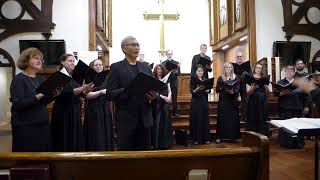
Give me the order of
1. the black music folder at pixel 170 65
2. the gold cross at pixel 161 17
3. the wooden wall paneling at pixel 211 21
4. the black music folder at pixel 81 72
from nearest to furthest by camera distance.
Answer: the black music folder at pixel 81 72, the black music folder at pixel 170 65, the wooden wall paneling at pixel 211 21, the gold cross at pixel 161 17

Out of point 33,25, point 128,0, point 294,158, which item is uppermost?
point 128,0

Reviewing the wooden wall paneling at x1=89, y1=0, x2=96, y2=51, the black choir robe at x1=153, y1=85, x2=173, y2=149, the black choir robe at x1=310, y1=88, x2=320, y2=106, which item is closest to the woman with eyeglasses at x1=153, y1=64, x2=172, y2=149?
the black choir robe at x1=153, y1=85, x2=173, y2=149

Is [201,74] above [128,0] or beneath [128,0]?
beneath

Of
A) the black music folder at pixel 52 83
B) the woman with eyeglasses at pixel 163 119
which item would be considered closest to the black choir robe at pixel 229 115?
the woman with eyeglasses at pixel 163 119

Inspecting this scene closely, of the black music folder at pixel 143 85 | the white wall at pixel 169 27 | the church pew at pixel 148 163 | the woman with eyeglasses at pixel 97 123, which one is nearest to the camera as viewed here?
the church pew at pixel 148 163

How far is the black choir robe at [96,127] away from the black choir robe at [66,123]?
0.48m

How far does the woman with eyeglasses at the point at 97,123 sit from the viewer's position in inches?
170

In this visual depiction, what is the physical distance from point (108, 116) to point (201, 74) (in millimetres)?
2434

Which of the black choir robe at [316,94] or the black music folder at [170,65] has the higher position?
the black music folder at [170,65]

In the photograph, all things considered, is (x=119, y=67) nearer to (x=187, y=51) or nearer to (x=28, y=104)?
(x=28, y=104)

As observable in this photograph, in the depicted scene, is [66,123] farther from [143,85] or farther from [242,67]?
[242,67]

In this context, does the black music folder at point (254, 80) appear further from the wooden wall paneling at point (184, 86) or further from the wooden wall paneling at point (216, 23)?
the wooden wall paneling at point (216, 23)

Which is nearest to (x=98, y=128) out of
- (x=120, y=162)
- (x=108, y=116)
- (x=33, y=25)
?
(x=108, y=116)

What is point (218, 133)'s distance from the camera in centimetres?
646
